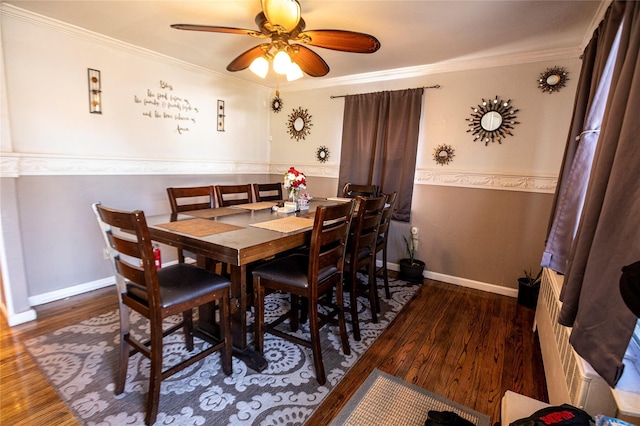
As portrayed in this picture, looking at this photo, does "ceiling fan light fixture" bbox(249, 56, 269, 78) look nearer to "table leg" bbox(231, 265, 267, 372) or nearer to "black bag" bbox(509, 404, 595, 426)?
"table leg" bbox(231, 265, 267, 372)

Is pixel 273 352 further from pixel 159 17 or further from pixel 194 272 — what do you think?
pixel 159 17

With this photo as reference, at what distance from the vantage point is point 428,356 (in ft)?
6.51

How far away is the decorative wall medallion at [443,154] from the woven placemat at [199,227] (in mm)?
2369

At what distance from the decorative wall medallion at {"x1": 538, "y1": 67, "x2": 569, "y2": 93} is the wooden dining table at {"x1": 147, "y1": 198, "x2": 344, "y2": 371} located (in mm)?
2429

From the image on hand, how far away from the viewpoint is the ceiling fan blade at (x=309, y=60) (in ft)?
6.80

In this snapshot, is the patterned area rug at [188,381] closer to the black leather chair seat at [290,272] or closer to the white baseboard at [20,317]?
the white baseboard at [20,317]

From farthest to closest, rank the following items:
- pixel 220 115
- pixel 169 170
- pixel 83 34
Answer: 1. pixel 220 115
2. pixel 169 170
3. pixel 83 34

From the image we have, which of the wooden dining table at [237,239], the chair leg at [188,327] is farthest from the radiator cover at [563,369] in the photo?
the chair leg at [188,327]

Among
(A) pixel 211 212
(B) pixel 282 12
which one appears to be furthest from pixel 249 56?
(A) pixel 211 212

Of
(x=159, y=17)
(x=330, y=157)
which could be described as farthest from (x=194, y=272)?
(x=330, y=157)

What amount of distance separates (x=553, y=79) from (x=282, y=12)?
2487 millimetres

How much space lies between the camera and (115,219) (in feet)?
4.21

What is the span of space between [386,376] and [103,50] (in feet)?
11.5

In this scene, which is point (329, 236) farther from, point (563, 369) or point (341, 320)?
point (563, 369)
